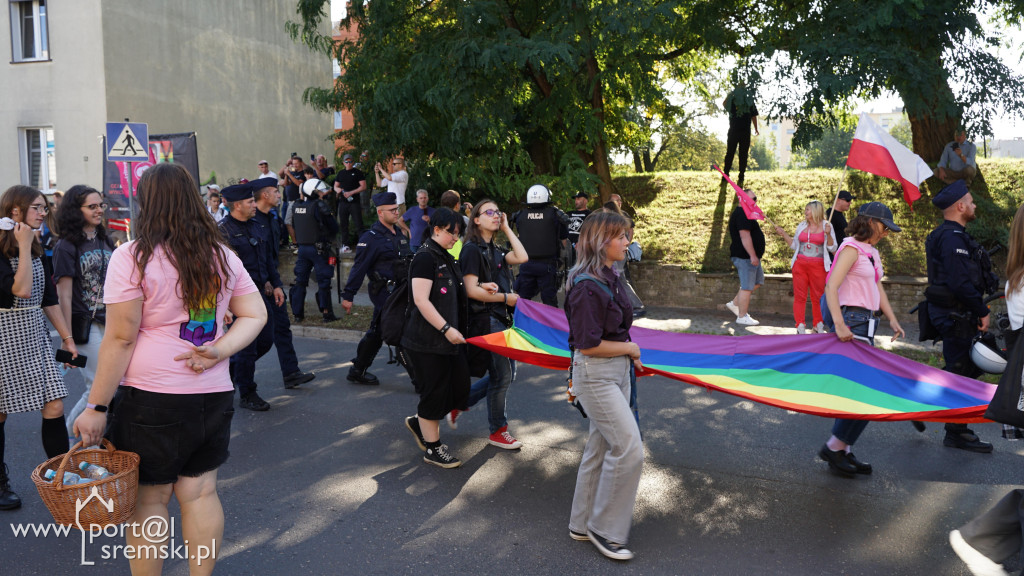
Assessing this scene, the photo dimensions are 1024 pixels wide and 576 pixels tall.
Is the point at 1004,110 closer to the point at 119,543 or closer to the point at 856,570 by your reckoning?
the point at 856,570

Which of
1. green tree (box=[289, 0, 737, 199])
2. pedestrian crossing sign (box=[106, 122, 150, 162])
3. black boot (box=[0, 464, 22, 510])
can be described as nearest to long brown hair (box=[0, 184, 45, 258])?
black boot (box=[0, 464, 22, 510])

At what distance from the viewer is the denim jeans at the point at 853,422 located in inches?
210

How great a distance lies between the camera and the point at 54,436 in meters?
4.98

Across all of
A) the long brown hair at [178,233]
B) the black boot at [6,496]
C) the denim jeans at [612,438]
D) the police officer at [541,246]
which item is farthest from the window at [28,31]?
the denim jeans at [612,438]

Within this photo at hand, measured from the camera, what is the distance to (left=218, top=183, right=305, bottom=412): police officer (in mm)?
7055

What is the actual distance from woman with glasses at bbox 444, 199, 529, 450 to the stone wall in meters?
7.29

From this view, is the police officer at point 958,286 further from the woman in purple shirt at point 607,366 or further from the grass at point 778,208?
the grass at point 778,208

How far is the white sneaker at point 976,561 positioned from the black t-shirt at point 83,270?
221 inches

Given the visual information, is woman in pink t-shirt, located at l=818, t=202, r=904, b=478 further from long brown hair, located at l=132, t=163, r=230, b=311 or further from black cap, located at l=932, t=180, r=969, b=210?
A: long brown hair, located at l=132, t=163, r=230, b=311

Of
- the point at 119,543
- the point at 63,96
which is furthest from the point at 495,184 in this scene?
the point at 63,96

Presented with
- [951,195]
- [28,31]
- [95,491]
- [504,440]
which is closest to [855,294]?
[951,195]

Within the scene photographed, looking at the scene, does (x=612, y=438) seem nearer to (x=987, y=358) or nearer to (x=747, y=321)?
(x=987, y=358)

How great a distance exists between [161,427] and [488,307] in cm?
318

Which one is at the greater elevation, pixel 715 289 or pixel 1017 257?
pixel 1017 257
